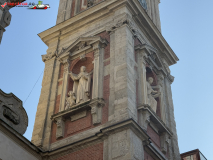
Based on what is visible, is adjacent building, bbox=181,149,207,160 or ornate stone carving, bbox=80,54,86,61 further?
ornate stone carving, bbox=80,54,86,61

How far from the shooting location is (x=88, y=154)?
46.5ft

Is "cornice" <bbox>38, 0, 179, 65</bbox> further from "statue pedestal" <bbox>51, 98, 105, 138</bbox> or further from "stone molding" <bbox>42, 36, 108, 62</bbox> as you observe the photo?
"statue pedestal" <bbox>51, 98, 105, 138</bbox>

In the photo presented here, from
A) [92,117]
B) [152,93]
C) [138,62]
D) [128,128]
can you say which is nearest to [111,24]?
[138,62]

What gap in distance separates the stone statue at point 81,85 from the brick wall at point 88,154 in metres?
2.33

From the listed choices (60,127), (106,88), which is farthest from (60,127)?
(106,88)

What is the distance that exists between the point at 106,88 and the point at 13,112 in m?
3.69

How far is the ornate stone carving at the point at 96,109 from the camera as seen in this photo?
1497 centimetres

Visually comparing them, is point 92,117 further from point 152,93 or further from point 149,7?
point 149,7

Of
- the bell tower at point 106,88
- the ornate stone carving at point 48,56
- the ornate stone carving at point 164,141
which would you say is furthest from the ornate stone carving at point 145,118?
the ornate stone carving at point 48,56

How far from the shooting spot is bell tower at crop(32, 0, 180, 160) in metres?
14.2

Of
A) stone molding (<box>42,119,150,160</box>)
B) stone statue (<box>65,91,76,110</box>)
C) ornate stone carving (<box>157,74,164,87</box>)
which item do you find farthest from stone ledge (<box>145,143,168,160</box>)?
ornate stone carving (<box>157,74,164,87</box>)

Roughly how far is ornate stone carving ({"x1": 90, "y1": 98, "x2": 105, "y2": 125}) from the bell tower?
4 cm

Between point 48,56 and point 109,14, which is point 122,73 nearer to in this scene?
point 109,14

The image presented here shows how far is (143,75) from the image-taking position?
55.3 ft
